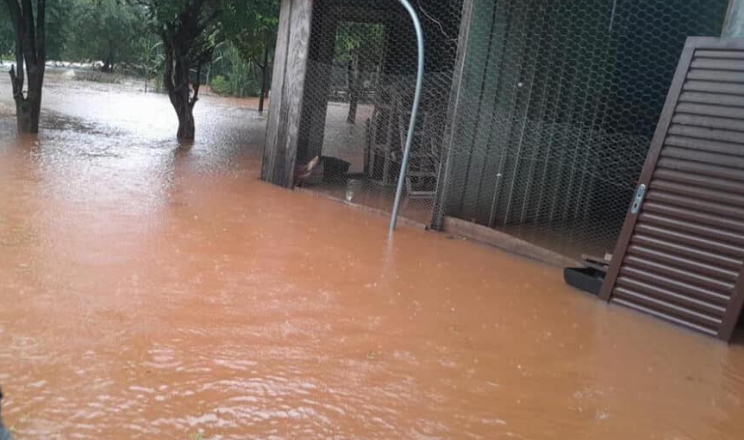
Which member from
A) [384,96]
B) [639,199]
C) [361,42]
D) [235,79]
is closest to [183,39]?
[361,42]

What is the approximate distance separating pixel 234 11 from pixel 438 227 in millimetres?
5698

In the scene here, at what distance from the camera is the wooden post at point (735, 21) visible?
15.6 ft

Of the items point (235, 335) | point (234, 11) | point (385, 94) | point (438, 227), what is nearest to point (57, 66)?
point (234, 11)

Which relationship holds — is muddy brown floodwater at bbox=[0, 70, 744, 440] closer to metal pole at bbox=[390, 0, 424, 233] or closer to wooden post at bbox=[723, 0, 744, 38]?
metal pole at bbox=[390, 0, 424, 233]

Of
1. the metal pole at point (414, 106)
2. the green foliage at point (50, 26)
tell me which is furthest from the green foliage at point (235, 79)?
the metal pole at point (414, 106)

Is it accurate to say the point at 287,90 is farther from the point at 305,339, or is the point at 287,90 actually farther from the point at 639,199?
the point at 305,339

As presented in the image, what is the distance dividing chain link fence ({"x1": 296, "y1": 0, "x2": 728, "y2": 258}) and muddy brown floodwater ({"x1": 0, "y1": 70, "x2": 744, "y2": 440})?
1.29m

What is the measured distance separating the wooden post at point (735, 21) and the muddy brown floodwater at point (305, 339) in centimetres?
227

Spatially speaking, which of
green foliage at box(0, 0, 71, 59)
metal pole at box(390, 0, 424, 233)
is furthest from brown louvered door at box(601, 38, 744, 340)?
green foliage at box(0, 0, 71, 59)

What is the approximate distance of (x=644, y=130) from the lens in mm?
8516

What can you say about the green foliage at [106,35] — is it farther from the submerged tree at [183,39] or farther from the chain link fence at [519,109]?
the chain link fence at [519,109]

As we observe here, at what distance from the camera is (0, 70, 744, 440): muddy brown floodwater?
9.75ft

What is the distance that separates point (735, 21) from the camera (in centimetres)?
480

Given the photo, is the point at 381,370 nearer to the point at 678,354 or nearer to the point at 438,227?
the point at 678,354
